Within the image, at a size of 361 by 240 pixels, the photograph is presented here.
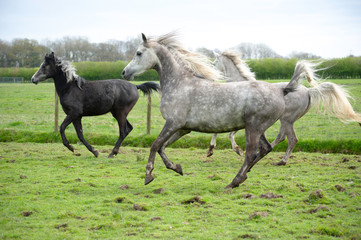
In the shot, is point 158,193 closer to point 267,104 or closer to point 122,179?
point 122,179

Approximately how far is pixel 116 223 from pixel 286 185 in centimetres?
308

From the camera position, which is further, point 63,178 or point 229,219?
point 63,178

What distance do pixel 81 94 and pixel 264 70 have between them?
34.7 meters

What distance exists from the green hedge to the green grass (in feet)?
88.9

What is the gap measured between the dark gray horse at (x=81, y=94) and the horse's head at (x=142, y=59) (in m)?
3.09

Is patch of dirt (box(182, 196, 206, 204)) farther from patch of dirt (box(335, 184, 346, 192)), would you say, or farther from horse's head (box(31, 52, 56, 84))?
horse's head (box(31, 52, 56, 84))

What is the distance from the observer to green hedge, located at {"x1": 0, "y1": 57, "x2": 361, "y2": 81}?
126 feet

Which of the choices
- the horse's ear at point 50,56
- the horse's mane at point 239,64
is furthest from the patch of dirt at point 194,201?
the horse's ear at point 50,56

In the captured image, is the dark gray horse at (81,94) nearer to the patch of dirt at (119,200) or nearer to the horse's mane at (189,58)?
the horse's mane at (189,58)

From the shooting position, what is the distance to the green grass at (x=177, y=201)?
4.15m

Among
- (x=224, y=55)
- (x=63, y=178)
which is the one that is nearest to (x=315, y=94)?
(x=224, y=55)

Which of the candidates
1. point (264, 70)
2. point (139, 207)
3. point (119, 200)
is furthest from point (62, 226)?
point (264, 70)

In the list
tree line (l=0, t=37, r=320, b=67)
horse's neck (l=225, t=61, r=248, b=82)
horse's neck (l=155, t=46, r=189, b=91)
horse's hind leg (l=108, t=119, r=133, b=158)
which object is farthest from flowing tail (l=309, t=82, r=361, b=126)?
tree line (l=0, t=37, r=320, b=67)

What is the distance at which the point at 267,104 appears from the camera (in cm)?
602
